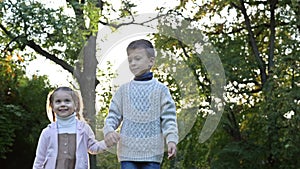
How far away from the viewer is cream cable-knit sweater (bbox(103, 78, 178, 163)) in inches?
124

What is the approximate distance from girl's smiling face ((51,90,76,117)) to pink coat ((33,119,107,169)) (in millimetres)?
92

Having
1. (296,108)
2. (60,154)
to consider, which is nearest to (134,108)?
(60,154)

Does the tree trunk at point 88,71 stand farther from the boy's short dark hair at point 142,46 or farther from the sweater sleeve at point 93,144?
the boy's short dark hair at point 142,46

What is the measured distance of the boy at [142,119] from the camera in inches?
124

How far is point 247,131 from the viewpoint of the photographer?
1172 centimetres

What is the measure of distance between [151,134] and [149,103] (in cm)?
15

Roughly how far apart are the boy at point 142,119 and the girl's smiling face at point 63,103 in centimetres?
37

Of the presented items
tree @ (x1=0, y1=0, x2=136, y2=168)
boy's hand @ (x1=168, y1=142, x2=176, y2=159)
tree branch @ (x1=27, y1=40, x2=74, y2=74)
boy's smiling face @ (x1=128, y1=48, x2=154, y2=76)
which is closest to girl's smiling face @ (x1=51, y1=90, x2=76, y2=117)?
boy's smiling face @ (x1=128, y1=48, x2=154, y2=76)

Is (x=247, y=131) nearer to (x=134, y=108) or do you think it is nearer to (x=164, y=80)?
(x=164, y=80)

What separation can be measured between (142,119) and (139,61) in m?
0.29

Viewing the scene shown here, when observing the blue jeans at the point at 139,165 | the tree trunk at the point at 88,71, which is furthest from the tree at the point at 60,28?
the blue jeans at the point at 139,165

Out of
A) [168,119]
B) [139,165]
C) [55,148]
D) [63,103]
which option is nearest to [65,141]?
[55,148]

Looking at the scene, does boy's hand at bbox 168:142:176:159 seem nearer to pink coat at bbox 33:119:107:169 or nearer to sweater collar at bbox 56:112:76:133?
pink coat at bbox 33:119:107:169

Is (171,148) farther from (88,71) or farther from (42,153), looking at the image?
(88,71)
